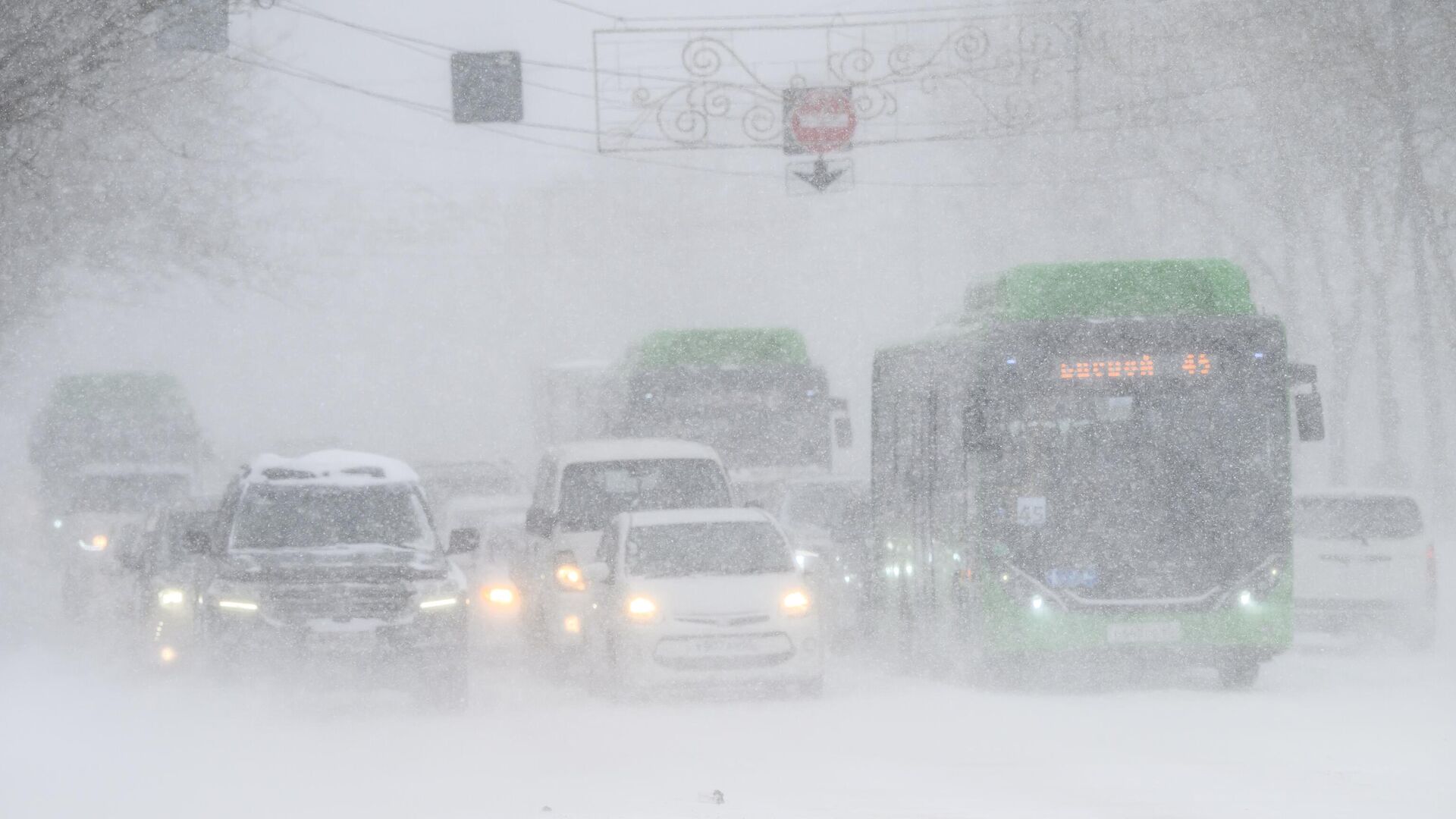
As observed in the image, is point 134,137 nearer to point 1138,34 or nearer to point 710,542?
point 1138,34

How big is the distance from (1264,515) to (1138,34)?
21.1 metres

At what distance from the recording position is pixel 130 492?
3266 cm

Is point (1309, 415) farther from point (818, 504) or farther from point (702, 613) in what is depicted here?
point (818, 504)

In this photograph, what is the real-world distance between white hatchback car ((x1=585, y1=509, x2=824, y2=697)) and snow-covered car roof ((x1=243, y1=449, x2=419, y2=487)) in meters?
1.95

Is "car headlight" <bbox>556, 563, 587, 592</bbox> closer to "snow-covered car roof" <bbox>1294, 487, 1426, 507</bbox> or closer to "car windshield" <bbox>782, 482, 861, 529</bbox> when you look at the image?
"car windshield" <bbox>782, 482, 861, 529</bbox>

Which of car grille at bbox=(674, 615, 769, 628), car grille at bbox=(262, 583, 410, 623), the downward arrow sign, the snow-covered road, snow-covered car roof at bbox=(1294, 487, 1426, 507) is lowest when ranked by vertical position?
the snow-covered road

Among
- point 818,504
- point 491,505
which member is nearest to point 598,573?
point 818,504

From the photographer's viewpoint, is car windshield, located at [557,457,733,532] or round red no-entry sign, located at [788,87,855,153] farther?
round red no-entry sign, located at [788,87,855,153]

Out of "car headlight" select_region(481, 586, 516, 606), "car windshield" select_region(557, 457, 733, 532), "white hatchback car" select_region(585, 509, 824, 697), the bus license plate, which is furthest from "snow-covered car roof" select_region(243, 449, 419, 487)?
the bus license plate

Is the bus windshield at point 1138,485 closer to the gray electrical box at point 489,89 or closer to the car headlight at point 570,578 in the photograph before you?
the car headlight at point 570,578

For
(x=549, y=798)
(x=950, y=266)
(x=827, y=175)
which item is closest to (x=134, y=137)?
(x=827, y=175)

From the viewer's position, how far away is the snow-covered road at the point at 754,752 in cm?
1061

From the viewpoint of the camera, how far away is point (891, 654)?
20.3 metres

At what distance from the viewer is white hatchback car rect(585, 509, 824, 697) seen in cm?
1628
